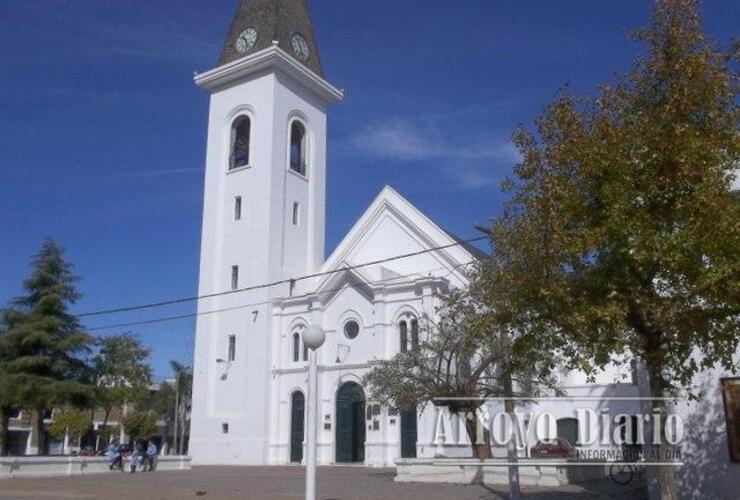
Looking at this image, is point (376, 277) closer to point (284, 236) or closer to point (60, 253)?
point (284, 236)

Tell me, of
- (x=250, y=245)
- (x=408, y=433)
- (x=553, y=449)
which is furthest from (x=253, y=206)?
(x=553, y=449)

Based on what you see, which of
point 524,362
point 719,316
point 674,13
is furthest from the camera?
point 524,362

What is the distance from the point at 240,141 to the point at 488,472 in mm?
28760

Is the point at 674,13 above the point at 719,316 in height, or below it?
above

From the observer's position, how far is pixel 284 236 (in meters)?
41.5

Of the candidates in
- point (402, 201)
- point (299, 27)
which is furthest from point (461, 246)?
point (299, 27)

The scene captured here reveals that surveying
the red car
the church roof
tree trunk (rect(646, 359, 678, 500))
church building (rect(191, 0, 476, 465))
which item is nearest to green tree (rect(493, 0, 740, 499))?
tree trunk (rect(646, 359, 678, 500))

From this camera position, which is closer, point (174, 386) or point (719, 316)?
point (719, 316)

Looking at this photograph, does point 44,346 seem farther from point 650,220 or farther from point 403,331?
point 650,220

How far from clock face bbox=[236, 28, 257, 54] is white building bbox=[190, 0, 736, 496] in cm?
9

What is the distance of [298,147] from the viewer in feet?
150

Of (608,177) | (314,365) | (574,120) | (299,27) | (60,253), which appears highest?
(299,27)

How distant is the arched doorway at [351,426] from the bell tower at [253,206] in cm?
383

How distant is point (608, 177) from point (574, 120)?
1239 mm
